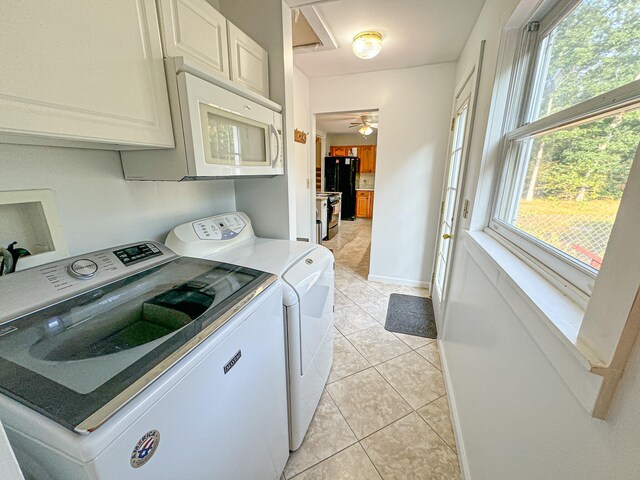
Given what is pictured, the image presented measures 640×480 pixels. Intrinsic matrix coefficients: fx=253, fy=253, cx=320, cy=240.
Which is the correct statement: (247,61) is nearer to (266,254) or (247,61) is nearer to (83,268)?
(266,254)

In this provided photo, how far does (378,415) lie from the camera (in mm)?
1468

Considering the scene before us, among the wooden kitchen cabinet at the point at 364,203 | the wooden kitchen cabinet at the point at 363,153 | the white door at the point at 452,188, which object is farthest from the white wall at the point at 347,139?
the white door at the point at 452,188

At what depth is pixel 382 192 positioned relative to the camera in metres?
2.86

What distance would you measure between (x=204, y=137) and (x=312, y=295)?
80 cm

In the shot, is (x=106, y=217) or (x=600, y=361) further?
(x=106, y=217)

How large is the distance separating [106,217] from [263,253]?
669 mm

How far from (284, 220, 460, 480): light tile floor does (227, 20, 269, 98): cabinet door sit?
186cm

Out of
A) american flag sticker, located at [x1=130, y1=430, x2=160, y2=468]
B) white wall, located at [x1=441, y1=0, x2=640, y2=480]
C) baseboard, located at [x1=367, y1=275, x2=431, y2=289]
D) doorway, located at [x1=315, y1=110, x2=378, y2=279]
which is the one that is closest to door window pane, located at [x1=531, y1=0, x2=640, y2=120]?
white wall, located at [x1=441, y1=0, x2=640, y2=480]

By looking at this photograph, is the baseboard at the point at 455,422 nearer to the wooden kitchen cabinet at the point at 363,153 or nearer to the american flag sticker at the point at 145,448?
the american flag sticker at the point at 145,448

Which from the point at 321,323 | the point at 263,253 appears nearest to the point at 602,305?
the point at 321,323

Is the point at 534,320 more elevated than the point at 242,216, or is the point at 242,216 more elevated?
the point at 242,216

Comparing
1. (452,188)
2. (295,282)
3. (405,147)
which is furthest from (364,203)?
(295,282)

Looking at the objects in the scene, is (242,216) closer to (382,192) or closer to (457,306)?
(457,306)

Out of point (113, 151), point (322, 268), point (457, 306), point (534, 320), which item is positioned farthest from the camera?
point (457, 306)
